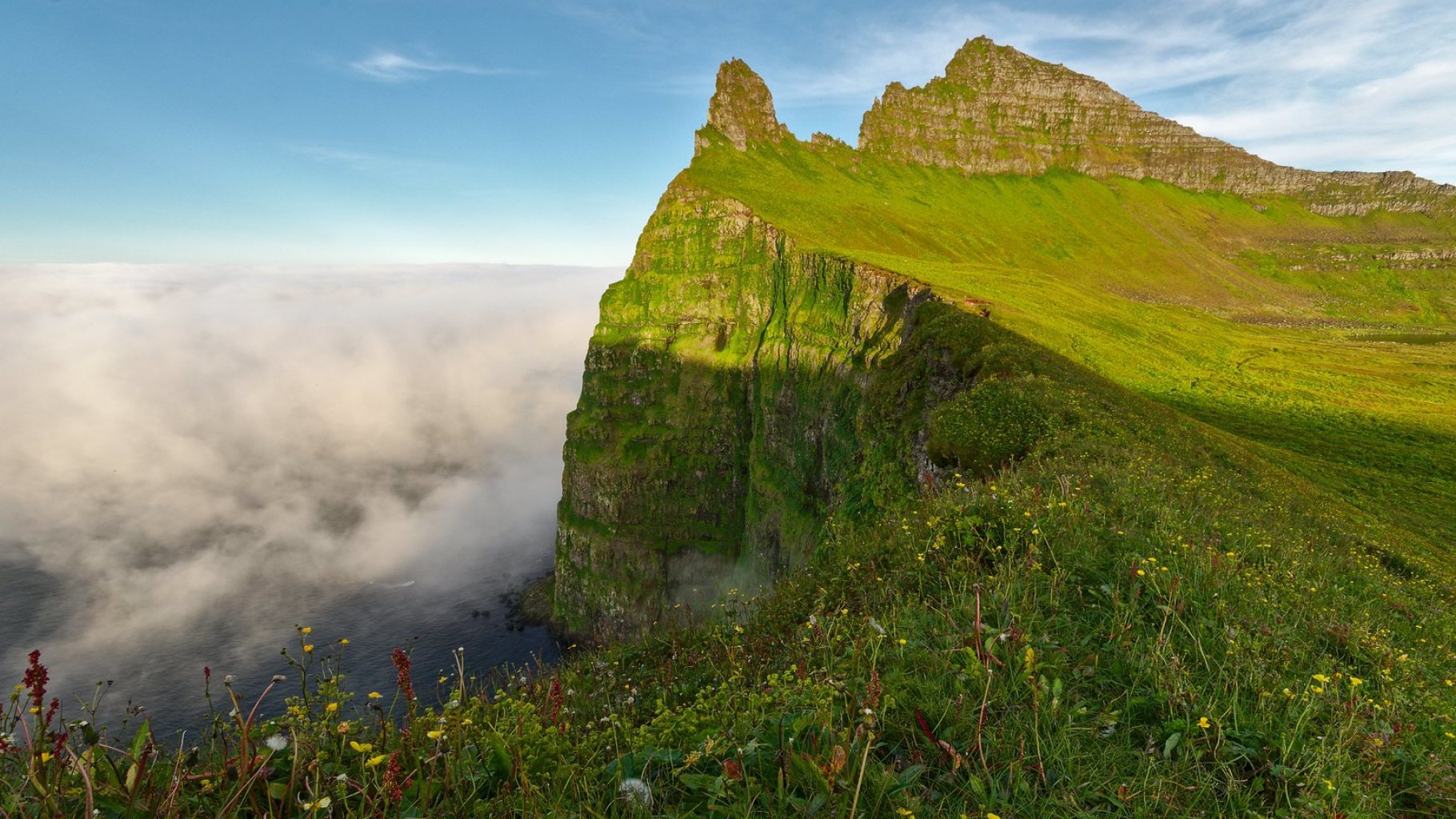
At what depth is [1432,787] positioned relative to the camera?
3.60 m

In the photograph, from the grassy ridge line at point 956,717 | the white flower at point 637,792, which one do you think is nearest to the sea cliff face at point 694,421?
the grassy ridge line at point 956,717

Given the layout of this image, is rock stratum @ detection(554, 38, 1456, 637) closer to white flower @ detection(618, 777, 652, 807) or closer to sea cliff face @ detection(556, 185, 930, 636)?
sea cliff face @ detection(556, 185, 930, 636)

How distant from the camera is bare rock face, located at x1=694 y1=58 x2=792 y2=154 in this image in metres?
139

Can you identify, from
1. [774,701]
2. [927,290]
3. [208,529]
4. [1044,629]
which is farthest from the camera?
[208,529]

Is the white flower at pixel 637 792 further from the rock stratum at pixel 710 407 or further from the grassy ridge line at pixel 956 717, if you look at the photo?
the rock stratum at pixel 710 407

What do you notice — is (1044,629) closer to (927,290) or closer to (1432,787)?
(1432,787)

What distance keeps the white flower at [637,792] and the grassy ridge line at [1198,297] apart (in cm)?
2163

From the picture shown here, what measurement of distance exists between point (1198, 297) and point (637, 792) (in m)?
191

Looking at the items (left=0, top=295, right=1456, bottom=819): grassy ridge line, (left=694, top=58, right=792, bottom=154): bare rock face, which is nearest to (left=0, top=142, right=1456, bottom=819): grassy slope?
(left=0, top=295, right=1456, bottom=819): grassy ridge line

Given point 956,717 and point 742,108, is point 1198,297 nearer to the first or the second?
point 742,108

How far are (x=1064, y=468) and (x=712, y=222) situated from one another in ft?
216

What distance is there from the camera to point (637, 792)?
369 cm

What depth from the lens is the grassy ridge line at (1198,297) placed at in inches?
1041

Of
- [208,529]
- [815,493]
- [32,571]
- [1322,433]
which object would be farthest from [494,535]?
[1322,433]
